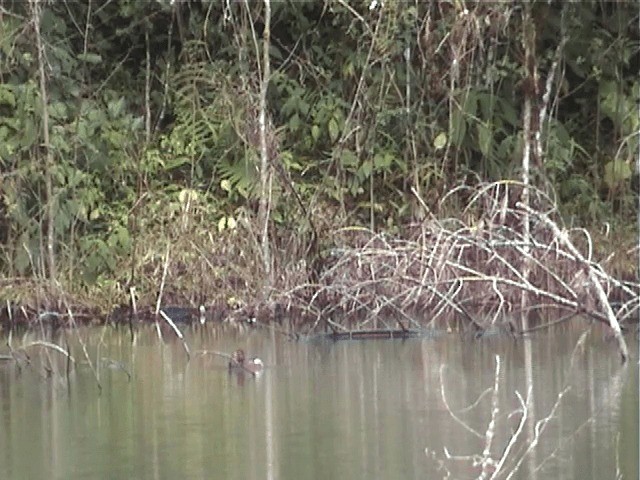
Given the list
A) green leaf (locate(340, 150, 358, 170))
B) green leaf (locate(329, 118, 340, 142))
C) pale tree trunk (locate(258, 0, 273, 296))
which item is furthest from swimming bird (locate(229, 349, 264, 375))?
green leaf (locate(329, 118, 340, 142))

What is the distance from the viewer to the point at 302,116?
45.9 feet

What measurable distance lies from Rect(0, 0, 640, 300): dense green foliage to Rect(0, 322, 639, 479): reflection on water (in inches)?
Result: 107

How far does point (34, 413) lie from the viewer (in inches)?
316

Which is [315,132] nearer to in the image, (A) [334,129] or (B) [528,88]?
(A) [334,129]

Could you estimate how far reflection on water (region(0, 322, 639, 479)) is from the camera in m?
6.55

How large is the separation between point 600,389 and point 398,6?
597 cm

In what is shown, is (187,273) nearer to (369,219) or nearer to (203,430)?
(369,219)

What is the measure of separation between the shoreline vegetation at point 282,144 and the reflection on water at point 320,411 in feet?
5.39

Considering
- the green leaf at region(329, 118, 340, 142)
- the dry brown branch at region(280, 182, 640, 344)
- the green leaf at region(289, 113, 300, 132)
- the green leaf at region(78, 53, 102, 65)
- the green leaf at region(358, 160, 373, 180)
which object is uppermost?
the green leaf at region(78, 53, 102, 65)

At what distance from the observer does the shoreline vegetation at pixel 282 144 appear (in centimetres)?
1227

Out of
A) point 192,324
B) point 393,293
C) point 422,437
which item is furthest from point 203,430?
point 192,324

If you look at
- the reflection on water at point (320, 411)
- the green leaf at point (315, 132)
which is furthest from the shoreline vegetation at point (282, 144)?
the reflection on water at point (320, 411)

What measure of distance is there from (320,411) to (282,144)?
6455 millimetres

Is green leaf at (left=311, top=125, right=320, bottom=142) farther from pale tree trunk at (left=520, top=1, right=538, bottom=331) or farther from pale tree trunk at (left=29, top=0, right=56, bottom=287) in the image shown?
pale tree trunk at (left=29, top=0, right=56, bottom=287)
